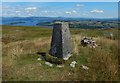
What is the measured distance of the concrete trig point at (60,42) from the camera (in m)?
16.5

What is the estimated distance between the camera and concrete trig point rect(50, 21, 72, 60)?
16.5m

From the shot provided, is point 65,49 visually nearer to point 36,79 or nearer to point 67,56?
point 67,56

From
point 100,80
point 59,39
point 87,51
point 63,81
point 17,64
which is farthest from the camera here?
point 87,51

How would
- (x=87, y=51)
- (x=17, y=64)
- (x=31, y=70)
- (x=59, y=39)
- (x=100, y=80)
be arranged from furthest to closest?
(x=87, y=51), (x=59, y=39), (x=17, y=64), (x=31, y=70), (x=100, y=80)

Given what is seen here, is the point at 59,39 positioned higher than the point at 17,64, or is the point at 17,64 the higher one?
the point at 59,39

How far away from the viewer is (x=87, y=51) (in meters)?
17.7

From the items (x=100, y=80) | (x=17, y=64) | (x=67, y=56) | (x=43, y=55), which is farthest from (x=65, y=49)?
(x=100, y=80)

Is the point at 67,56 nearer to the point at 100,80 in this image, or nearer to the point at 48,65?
the point at 48,65

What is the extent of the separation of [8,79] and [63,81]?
2782 mm

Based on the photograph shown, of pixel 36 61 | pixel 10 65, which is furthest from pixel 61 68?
pixel 10 65

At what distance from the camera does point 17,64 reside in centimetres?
1505

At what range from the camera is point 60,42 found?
16547 millimetres

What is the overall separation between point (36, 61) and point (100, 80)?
587 centimetres

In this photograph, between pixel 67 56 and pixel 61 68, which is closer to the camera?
pixel 61 68
